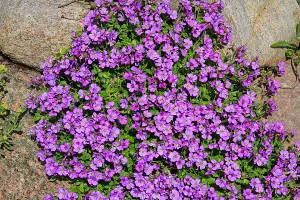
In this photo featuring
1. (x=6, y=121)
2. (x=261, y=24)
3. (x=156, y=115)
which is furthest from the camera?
(x=261, y=24)

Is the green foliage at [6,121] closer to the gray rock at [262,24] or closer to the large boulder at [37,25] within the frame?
the large boulder at [37,25]

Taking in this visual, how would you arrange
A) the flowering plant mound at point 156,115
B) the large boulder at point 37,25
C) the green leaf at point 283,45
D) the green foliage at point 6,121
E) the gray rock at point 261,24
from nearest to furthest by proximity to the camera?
the flowering plant mound at point 156,115, the green foliage at point 6,121, the large boulder at point 37,25, the gray rock at point 261,24, the green leaf at point 283,45

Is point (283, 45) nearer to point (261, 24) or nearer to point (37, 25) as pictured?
point (261, 24)

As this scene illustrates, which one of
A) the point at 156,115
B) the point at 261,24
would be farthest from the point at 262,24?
the point at 156,115

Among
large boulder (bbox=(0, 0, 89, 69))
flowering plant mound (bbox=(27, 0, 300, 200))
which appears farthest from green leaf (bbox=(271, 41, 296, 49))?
large boulder (bbox=(0, 0, 89, 69))

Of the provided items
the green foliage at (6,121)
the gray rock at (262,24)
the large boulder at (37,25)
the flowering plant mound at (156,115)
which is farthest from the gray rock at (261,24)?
the green foliage at (6,121)

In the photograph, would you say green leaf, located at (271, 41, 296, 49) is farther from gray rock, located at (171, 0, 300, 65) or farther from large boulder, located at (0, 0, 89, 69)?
large boulder, located at (0, 0, 89, 69)
